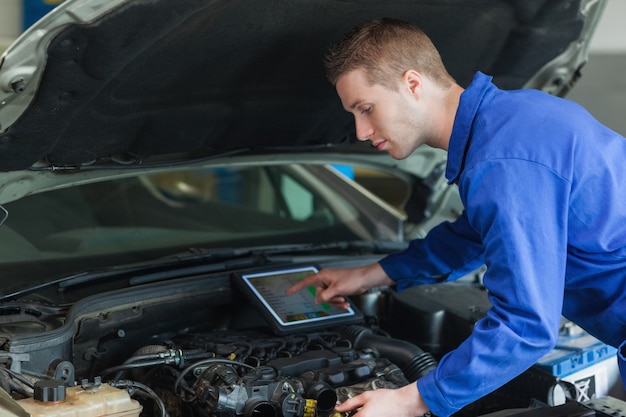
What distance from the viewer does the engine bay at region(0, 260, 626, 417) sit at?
1768mm

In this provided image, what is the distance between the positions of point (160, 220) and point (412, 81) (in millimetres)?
1249

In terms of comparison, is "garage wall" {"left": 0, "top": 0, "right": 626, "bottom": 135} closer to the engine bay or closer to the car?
the car

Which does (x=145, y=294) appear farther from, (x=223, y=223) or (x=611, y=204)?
(x=611, y=204)

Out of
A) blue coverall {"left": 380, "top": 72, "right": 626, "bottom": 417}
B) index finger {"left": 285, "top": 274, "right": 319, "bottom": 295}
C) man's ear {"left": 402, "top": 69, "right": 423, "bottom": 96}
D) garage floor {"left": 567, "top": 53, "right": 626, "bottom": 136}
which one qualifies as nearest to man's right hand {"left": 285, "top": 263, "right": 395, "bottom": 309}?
index finger {"left": 285, "top": 274, "right": 319, "bottom": 295}

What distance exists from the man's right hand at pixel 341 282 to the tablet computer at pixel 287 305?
23 mm

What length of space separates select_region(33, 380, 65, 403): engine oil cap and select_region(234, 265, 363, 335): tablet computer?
659 mm

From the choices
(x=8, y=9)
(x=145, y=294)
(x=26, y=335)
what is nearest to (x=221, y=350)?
(x=145, y=294)

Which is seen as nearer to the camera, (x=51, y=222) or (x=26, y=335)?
(x=26, y=335)

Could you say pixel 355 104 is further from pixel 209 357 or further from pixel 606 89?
pixel 606 89

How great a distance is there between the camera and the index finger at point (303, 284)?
227 cm

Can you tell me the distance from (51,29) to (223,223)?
134cm

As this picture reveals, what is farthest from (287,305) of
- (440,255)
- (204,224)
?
(204,224)

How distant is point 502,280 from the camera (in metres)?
1.54

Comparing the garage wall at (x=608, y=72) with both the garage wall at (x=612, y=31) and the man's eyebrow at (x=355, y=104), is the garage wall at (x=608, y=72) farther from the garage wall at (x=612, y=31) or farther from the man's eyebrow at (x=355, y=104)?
the man's eyebrow at (x=355, y=104)
